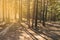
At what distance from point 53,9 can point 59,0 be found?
3.97 metres

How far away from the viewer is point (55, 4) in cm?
5141

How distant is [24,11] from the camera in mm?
73312

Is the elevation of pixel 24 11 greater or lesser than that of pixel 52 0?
lesser

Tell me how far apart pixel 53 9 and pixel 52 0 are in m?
2.93

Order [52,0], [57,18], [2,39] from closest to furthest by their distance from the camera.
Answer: [2,39], [52,0], [57,18]

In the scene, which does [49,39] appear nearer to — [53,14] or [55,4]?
[55,4]

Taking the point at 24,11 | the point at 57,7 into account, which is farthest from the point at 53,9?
the point at 24,11

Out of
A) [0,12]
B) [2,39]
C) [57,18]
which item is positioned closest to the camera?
[2,39]

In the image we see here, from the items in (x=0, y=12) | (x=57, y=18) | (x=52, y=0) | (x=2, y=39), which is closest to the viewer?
(x=2, y=39)

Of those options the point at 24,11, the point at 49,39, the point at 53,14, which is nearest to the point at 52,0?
the point at 53,14

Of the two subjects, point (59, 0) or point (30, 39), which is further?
point (59, 0)

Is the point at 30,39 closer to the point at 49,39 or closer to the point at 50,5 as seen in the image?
the point at 49,39

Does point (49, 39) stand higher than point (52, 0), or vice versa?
point (52, 0)

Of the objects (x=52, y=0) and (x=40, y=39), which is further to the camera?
(x=52, y=0)
